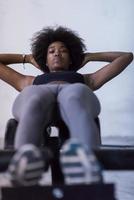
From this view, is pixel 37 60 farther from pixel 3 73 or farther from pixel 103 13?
pixel 103 13

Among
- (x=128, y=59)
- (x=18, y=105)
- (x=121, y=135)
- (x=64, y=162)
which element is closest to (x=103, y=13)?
(x=128, y=59)

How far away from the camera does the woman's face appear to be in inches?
56.7

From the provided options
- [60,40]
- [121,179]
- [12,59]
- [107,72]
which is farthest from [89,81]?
[121,179]

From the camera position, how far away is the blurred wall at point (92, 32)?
1869 mm

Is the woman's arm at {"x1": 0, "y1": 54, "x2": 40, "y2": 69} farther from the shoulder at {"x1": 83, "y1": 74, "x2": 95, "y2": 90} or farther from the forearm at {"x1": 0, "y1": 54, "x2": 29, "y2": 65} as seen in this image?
the shoulder at {"x1": 83, "y1": 74, "x2": 95, "y2": 90}

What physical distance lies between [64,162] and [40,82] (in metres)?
0.66

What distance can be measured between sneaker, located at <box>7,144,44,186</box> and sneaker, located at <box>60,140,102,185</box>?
50 millimetres

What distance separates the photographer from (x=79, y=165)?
0.71 meters

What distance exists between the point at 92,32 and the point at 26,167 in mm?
1302

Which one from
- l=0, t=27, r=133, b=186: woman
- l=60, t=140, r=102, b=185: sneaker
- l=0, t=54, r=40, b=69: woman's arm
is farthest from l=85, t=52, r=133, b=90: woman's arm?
l=60, t=140, r=102, b=185: sneaker

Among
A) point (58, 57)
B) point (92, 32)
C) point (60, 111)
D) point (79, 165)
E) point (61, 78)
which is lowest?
point (79, 165)

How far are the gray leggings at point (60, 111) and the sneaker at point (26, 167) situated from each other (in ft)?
0.45

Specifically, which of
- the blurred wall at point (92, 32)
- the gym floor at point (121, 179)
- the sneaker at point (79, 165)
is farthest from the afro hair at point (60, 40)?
the sneaker at point (79, 165)

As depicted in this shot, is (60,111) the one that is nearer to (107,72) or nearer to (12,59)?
(107,72)
